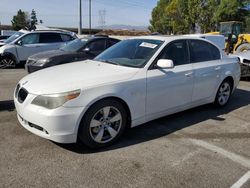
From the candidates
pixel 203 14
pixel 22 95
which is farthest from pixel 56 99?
pixel 203 14

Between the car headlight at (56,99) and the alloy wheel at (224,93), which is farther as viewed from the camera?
the alloy wheel at (224,93)

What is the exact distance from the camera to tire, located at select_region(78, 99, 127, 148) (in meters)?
3.93

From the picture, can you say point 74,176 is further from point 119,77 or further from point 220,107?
→ point 220,107

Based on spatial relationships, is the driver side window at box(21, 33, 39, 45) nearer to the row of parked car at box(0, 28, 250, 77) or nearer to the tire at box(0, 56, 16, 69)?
the row of parked car at box(0, 28, 250, 77)

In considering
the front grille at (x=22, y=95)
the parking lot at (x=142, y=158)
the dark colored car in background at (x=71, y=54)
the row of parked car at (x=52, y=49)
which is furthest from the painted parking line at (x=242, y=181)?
the row of parked car at (x=52, y=49)

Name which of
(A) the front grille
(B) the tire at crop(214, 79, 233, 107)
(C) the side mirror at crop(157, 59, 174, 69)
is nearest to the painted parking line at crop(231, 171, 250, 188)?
(C) the side mirror at crop(157, 59, 174, 69)

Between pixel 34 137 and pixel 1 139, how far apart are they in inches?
18.9

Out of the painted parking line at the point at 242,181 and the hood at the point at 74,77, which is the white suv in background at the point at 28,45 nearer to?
the hood at the point at 74,77

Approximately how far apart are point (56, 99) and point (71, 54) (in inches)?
223

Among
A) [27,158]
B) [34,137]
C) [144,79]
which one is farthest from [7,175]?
[144,79]

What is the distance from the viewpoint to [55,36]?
13.7m

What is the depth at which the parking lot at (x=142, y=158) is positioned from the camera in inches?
134

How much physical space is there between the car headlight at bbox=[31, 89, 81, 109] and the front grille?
401 mm

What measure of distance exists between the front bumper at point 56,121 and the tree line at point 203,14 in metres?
32.3
